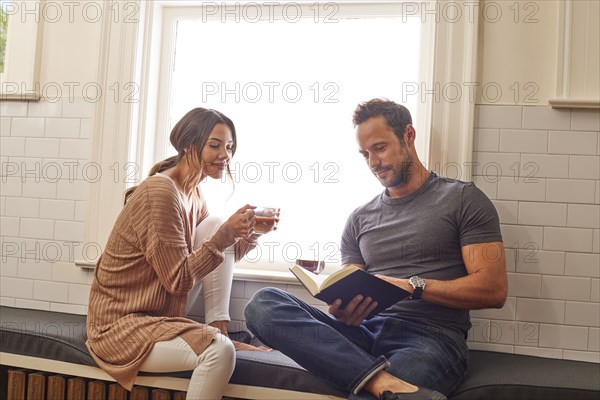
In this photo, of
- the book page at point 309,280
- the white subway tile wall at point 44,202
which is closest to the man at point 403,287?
the book page at point 309,280

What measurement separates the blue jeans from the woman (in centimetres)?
19

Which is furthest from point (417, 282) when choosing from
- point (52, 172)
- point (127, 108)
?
point (52, 172)

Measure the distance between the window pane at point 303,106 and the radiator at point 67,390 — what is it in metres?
0.90

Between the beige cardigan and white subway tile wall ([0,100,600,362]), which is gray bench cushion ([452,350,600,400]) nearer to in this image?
white subway tile wall ([0,100,600,362])

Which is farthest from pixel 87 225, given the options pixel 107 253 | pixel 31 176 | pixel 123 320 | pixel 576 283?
pixel 576 283

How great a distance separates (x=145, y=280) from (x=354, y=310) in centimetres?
78

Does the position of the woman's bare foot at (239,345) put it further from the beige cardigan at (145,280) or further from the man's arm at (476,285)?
the man's arm at (476,285)

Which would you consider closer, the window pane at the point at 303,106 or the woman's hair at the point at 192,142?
the woman's hair at the point at 192,142

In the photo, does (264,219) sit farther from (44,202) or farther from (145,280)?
(44,202)

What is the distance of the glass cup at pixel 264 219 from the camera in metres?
2.30

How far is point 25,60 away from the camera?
10.4 ft

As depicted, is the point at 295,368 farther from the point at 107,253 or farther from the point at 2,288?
the point at 2,288

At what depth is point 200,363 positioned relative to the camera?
217 centimetres

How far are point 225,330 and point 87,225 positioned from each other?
0.91m
